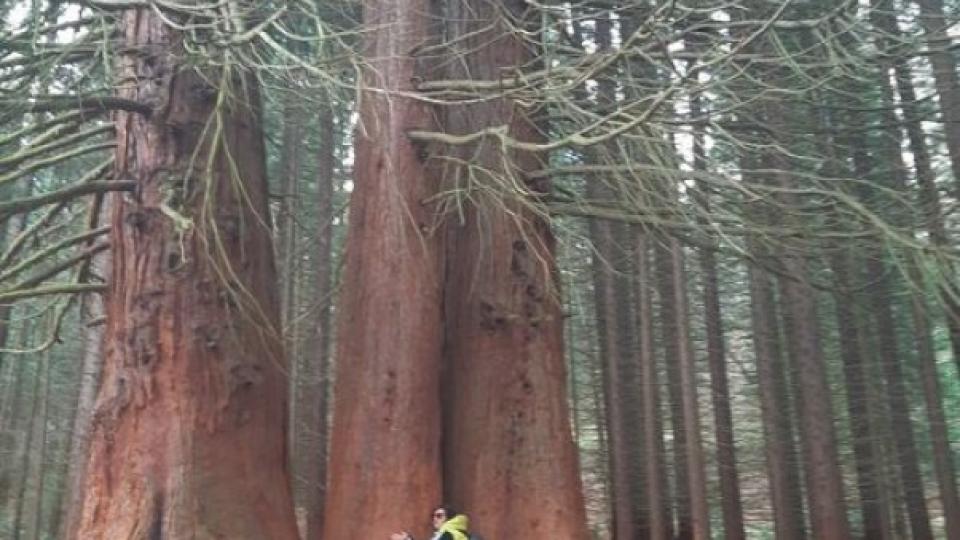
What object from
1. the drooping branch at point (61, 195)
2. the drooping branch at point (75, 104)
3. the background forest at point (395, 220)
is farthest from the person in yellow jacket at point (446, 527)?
the drooping branch at point (75, 104)

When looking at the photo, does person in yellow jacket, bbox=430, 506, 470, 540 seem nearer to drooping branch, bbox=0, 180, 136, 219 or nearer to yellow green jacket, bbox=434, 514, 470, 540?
yellow green jacket, bbox=434, 514, 470, 540

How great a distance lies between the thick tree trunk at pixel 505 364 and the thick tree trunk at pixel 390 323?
0.91 feet

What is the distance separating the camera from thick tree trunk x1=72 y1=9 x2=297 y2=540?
5246 mm

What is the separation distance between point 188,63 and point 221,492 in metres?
2.49

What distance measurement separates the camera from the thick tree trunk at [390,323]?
5938mm

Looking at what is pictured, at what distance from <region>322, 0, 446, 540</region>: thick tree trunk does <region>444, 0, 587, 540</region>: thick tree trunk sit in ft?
0.91

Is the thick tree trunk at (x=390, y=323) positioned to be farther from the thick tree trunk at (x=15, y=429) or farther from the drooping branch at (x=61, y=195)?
the thick tree trunk at (x=15, y=429)

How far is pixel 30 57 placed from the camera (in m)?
4.97

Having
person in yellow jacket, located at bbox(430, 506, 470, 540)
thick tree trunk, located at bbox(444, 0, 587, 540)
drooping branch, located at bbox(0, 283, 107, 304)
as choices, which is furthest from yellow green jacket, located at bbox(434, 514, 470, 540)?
drooping branch, located at bbox(0, 283, 107, 304)

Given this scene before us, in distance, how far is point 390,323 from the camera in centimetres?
631

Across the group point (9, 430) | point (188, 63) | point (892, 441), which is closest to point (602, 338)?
point (892, 441)

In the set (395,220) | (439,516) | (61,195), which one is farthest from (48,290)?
(439,516)

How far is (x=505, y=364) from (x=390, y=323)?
849 mm

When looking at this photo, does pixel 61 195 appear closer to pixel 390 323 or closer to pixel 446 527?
pixel 390 323
